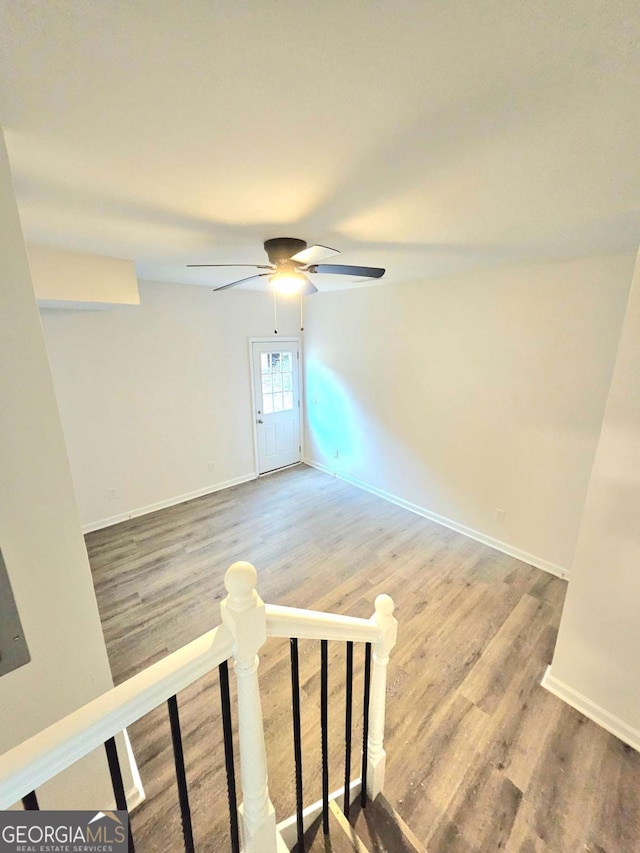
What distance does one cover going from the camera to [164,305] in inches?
149

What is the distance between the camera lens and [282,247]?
2129 millimetres

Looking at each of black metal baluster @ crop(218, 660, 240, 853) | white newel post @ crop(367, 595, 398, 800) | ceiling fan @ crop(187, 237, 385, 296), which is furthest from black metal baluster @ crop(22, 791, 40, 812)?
ceiling fan @ crop(187, 237, 385, 296)

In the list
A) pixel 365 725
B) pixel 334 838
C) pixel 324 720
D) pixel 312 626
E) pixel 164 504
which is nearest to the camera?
pixel 312 626

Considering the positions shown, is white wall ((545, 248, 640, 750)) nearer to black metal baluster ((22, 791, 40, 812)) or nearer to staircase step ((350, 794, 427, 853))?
staircase step ((350, 794, 427, 853))

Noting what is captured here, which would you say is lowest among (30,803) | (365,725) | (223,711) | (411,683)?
(411,683)

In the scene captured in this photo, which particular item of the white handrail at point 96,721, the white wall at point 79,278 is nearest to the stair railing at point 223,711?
the white handrail at point 96,721

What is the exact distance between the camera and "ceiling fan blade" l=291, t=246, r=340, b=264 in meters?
1.81

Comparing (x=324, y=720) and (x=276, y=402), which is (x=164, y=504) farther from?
(x=324, y=720)

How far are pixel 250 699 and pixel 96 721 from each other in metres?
0.38

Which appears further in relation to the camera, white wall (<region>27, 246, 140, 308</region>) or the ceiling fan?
white wall (<region>27, 246, 140, 308</region>)

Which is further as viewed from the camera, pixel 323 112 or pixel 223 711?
pixel 323 112

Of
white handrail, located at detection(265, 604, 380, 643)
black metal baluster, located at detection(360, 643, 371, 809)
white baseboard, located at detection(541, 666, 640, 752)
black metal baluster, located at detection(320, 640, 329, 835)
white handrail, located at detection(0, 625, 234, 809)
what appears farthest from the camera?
white baseboard, located at detection(541, 666, 640, 752)

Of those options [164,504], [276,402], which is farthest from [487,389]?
[164,504]

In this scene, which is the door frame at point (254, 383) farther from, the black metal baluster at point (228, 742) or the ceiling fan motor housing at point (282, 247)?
the black metal baluster at point (228, 742)
